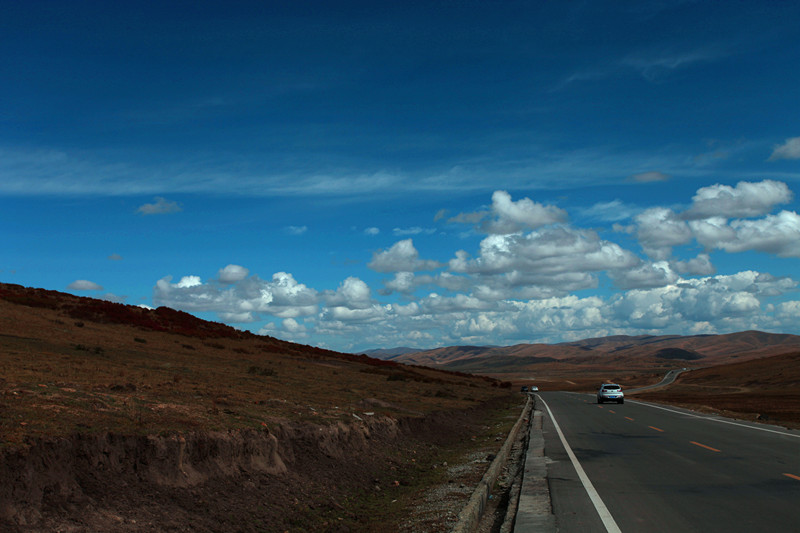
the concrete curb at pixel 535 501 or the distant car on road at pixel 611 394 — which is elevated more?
the concrete curb at pixel 535 501

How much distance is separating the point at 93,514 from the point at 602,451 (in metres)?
13.0

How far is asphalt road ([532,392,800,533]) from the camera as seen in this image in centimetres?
790

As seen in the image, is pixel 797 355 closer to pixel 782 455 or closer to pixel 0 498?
pixel 782 455

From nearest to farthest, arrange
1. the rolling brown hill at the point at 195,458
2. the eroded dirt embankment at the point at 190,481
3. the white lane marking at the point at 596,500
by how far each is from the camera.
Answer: the eroded dirt embankment at the point at 190,481
the rolling brown hill at the point at 195,458
the white lane marking at the point at 596,500

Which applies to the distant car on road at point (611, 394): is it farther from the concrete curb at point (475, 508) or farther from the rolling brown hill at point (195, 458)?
the concrete curb at point (475, 508)

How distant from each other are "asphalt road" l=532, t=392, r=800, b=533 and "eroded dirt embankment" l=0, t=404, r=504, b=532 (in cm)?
356

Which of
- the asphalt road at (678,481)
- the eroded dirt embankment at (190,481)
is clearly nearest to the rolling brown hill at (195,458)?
the eroded dirt embankment at (190,481)

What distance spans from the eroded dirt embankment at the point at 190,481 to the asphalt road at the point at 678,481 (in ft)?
11.7

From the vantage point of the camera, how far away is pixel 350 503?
34.3 ft

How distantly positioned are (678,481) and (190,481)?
28.2ft

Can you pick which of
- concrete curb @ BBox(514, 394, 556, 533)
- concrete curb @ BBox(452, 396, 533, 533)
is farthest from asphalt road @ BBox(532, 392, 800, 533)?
concrete curb @ BBox(452, 396, 533, 533)

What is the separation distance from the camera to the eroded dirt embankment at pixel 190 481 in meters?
6.70

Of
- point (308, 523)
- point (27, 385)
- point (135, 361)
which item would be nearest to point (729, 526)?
point (308, 523)

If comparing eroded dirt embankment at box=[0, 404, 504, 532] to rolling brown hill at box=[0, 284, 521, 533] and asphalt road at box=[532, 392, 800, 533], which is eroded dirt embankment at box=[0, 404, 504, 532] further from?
asphalt road at box=[532, 392, 800, 533]
